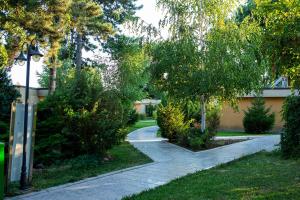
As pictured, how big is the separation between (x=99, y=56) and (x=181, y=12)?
45.5ft

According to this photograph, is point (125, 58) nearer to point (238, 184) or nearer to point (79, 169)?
point (79, 169)

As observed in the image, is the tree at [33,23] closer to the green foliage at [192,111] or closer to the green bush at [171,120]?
the green bush at [171,120]

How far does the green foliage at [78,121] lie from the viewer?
37.8ft

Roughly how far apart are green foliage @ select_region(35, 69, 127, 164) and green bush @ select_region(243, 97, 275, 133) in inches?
609

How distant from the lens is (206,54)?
15180 millimetres

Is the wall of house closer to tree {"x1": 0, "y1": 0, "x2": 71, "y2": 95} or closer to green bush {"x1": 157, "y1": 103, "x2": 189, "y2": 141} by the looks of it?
green bush {"x1": 157, "y1": 103, "x2": 189, "y2": 141}

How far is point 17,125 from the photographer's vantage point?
8234mm

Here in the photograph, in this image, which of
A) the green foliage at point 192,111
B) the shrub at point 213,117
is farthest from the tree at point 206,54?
the green foliage at point 192,111

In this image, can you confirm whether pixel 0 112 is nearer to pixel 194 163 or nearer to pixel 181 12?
pixel 194 163

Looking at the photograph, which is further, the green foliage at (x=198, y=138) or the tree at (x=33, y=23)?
the tree at (x=33, y=23)

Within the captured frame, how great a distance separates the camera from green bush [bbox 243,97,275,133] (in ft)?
84.1

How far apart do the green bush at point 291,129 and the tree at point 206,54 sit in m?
2.79

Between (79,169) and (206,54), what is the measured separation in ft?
24.3

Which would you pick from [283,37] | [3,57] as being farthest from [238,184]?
[3,57]
